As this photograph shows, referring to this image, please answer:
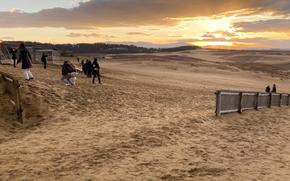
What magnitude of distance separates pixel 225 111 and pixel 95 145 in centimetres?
849

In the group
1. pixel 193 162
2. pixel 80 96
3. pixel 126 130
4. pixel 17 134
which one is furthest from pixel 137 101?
pixel 193 162

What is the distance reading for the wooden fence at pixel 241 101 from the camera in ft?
60.3

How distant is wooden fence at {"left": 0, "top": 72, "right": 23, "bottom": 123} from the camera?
14.7 metres

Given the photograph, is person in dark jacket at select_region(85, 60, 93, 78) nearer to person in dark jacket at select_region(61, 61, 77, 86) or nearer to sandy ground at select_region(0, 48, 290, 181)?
person in dark jacket at select_region(61, 61, 77, 86)

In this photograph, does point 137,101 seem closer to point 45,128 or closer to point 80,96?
point 80,96

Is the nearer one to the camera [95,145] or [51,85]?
[95,145]

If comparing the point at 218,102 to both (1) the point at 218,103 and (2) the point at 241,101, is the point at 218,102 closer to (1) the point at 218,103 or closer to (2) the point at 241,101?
(1) the point at 218,103

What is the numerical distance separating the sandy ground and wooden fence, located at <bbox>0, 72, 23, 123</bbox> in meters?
0.36

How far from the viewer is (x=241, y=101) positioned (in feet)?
66.5

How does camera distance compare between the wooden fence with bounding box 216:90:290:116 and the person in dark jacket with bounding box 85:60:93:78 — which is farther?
the person in dark jacket with bounding box 85:60:93:78

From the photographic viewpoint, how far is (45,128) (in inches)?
552

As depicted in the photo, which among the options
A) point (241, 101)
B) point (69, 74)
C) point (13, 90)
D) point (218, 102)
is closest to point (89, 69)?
point (69, 74)

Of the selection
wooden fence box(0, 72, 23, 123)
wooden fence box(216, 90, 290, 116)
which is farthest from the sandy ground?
wooden fence box(216, 90, 290, 116)

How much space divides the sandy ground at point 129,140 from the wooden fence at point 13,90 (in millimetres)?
356
